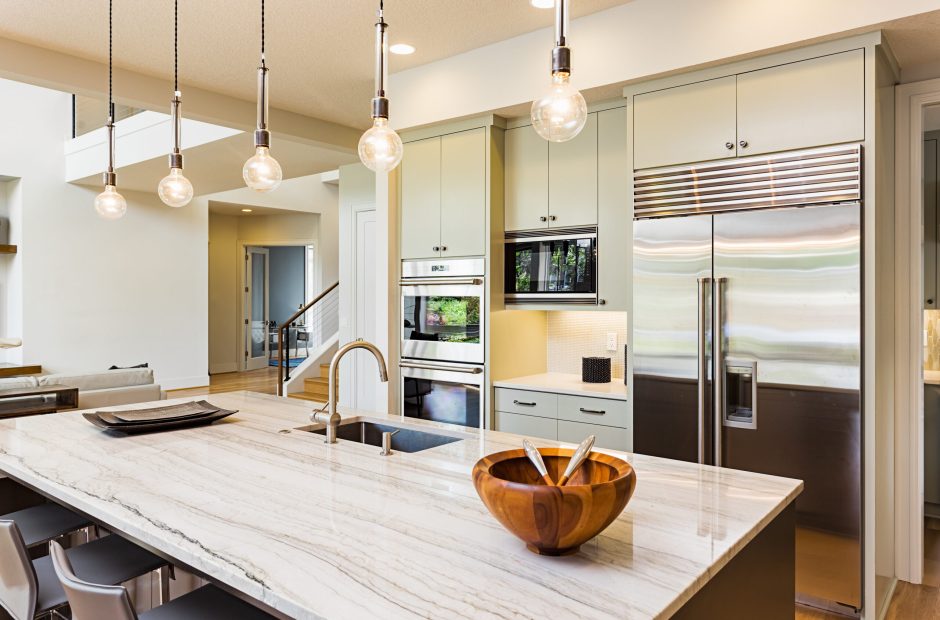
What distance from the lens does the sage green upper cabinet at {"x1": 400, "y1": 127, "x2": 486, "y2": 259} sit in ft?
12.9

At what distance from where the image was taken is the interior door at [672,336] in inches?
117

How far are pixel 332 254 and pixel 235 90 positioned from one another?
6188mm

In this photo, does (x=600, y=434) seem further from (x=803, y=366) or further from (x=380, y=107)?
(x=380, y=107)

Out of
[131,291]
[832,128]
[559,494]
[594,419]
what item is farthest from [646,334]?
[131,291]

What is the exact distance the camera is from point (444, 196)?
409cm

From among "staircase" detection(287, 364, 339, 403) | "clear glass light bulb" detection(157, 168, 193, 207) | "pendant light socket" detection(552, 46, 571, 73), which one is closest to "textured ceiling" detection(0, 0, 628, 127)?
"clear glass light bulb" detection(157, 168, 193, 207)

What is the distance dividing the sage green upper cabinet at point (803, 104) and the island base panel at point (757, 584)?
177 centimetres

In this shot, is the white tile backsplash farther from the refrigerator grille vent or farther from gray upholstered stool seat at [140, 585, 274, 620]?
gray upholstered stool seat at [140, 585, 274, 620]

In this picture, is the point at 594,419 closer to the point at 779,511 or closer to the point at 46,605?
the point at 779,511

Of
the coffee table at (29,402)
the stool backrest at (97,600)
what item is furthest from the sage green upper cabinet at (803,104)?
the coffee table at (29,402)

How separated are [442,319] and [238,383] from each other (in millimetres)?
6696

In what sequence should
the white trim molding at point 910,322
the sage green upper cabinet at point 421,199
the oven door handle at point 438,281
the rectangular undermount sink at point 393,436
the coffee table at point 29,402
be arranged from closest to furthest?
1. the rectangular undermount sink at point 393,436
2. the white trim molding at point 910,322
3. the coffee table at point 29,402
4. the oven door handle at point 438,281
5. the sage green upper cabinet at point 421,199

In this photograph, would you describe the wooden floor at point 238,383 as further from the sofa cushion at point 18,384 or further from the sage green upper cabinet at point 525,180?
the sage green upper cabinet at point 525,180

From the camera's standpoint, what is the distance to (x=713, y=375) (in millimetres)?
2934
